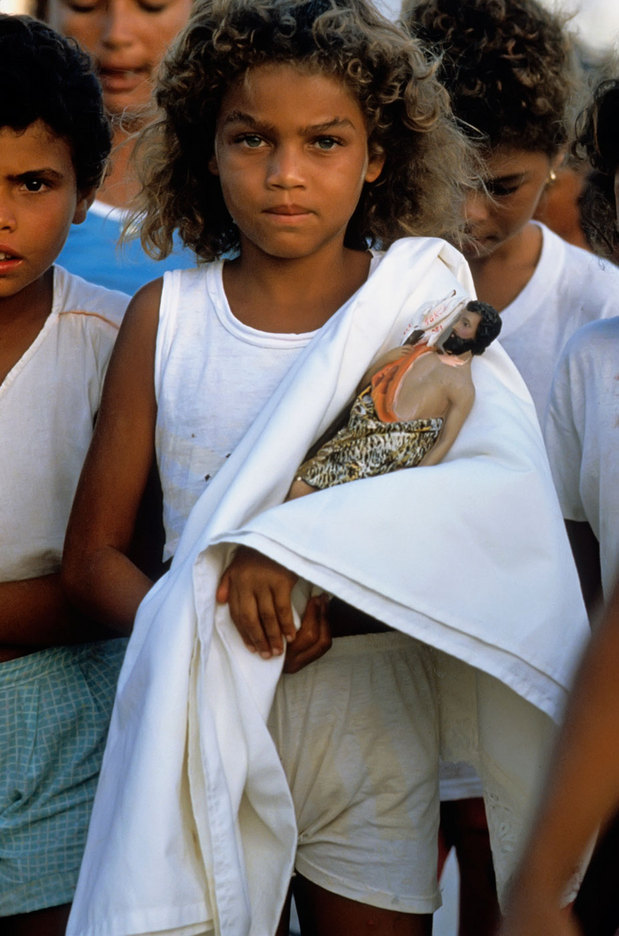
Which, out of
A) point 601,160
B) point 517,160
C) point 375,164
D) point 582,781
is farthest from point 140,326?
point 582,781

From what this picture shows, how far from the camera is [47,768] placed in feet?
7.23

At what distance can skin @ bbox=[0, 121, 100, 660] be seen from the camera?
2.32m

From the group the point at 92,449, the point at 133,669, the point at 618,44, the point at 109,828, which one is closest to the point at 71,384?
the point at 92,449

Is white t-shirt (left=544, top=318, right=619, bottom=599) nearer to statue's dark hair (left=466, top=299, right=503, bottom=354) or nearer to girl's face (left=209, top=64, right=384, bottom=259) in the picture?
statue's dark hair (left=466, top=299, right=503, bottom=354)

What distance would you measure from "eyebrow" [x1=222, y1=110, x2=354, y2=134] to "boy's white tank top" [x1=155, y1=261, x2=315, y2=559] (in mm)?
340

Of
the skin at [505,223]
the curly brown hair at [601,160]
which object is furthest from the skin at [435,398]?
the skin at [505,223]

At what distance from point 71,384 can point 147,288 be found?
0.79ft

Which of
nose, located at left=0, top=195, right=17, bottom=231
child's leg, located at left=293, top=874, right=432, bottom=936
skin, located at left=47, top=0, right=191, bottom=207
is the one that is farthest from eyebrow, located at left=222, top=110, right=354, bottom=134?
child's leg, located at left=293, top=874, right=432, bottom=936

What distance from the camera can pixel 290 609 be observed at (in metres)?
1.86

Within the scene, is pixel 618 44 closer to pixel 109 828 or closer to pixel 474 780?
pixel 474 780

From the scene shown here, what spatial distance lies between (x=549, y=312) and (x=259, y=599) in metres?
1.43

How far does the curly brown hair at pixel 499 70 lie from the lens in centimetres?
302

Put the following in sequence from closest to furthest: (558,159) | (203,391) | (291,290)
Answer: (203,391)
(291,290)
(558,159)

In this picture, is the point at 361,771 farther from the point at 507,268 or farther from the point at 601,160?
the point at 507,268
